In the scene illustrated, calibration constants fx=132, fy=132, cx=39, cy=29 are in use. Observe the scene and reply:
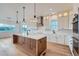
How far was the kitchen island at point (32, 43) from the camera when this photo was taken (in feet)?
7.79

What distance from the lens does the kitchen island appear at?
7.79ft

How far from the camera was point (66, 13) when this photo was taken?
92.3 inches

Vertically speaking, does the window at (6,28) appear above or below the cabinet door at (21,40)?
above

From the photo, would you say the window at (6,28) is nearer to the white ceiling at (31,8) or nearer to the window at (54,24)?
the white ceiling at (31,8)

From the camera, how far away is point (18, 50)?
2.41m

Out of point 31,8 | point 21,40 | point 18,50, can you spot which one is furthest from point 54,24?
point 18,50

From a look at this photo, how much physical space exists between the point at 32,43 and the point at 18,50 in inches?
11.3

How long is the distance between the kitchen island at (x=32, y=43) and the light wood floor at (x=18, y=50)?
0.08 metres

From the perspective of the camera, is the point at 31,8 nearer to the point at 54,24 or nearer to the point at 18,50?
the point at 54,24

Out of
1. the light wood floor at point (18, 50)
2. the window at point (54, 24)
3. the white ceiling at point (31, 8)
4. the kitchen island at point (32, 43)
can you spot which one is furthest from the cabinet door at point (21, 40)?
the window at point (54, 24)

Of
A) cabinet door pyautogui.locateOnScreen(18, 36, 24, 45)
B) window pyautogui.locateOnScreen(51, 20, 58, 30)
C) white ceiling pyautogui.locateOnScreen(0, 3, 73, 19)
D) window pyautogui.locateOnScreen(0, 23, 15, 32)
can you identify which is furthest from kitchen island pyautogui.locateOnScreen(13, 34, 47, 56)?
white ceiling pyautogui.locateOnScreen(0, 3, 73, 19)

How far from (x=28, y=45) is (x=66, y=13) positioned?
894 mm

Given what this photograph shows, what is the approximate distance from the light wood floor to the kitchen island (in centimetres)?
8

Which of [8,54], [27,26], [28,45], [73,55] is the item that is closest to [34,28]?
[27,26]
